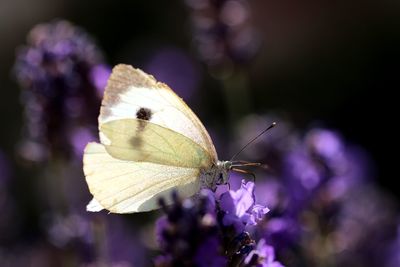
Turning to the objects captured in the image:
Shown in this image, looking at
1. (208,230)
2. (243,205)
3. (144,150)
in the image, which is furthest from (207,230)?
(144,150)

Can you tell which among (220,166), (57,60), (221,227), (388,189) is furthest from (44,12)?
(221,227)

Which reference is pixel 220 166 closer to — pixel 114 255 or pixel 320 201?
pixel 320 201

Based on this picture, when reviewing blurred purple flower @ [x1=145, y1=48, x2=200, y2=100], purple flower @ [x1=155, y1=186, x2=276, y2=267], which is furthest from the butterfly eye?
blurred purple flower @ [x1=145, y1=48, x2=200, y2=100]

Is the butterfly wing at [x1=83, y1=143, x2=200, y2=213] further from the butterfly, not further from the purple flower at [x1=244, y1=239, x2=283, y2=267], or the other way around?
the purple flower at [x1=244, y1=239, x2=283, y2=267]

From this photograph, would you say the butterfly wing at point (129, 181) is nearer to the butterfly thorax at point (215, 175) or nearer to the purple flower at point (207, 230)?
the butterfly thorax at point (215, 175)

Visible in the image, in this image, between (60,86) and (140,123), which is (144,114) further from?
(60,86)

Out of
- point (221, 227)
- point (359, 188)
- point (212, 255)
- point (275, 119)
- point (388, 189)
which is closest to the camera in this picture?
point (212, 255)
